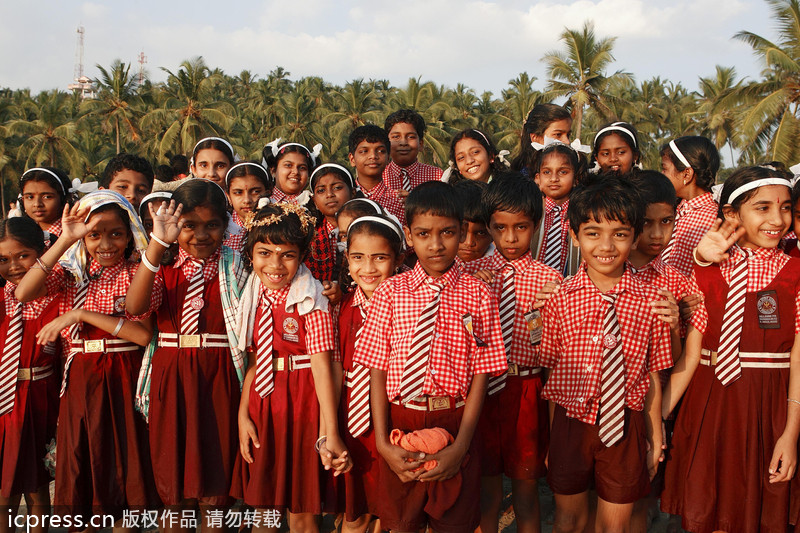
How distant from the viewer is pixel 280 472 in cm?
321

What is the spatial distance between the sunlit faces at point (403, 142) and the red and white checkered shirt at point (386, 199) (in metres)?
0.44

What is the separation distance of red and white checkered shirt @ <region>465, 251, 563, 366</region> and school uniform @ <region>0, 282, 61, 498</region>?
2.77 m

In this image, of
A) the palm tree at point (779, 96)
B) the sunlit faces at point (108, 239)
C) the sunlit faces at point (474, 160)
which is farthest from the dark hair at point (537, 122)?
the palm tree at point (779, 96)

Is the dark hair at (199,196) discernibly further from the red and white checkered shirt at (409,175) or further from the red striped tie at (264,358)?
the red and white checkered shirt at (409,175)

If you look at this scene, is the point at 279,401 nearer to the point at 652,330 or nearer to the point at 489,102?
the point at 652,330

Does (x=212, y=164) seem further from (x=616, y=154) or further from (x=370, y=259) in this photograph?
(x=616, y=154)

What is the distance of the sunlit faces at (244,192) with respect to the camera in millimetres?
4707

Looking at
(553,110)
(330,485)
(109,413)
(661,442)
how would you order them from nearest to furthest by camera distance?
(661,442) → (330,485) → (109,413) → (553,110)

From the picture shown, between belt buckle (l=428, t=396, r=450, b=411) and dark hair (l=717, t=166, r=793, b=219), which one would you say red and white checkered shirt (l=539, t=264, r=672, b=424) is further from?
dark hair (l=717, t=166, r=793, b=219)

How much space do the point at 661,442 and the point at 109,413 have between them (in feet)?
10.2

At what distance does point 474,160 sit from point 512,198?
178 centimetres

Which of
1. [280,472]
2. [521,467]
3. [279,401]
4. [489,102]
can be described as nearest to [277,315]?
[279,401]

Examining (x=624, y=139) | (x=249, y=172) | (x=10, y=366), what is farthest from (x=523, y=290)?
(x=10, y=366)

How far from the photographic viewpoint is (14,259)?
3.64m
